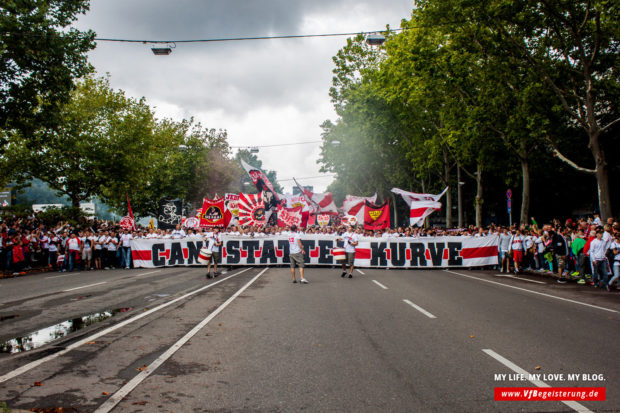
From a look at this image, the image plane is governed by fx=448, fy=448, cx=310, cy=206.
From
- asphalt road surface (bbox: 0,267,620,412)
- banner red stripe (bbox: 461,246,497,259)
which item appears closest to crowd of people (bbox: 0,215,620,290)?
banner red stripe (bbox: 461,246,497,259)

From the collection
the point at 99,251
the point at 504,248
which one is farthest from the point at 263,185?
the point at 504,248

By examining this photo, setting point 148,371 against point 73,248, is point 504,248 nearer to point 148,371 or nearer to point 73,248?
point 148,371

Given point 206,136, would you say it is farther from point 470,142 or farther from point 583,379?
point 583,379

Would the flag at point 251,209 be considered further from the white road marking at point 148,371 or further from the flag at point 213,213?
the white road marking at point 148,371

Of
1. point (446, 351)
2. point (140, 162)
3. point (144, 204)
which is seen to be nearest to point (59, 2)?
point (140, 162)

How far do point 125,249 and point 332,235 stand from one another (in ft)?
34.0

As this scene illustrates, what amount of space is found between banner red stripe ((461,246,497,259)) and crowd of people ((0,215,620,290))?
1.60ft

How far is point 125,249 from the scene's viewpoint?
2231 cm

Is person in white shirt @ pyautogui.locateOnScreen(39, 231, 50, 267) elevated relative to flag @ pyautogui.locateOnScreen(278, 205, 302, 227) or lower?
lower

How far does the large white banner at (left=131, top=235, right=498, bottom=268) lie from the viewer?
20.8 metres

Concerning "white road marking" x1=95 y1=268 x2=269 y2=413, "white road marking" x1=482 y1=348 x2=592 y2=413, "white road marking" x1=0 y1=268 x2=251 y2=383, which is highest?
"white road marking" x1=0 y1=268 x2=251 y2=383

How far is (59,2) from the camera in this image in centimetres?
1839

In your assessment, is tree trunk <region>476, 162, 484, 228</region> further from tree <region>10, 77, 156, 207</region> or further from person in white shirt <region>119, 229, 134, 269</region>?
tree <region>10, 77, 156, 207</region>

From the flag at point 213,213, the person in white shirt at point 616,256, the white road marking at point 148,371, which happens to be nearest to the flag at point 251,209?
the flag at point 213,213
